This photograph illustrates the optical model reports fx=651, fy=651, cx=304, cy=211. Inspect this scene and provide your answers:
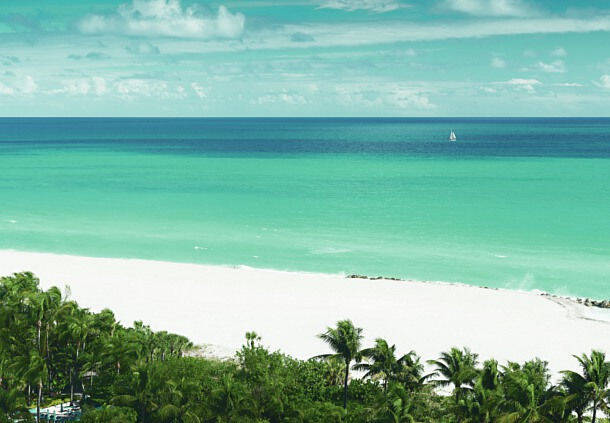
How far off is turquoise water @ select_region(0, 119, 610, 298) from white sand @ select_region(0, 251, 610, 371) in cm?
740

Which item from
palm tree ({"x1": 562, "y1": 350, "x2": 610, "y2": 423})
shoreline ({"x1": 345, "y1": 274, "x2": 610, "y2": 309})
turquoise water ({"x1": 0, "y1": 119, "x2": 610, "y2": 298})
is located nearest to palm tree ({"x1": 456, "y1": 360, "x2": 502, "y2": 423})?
palm tree ({"x1": 562, "y1": 350, "x2": 610, "y2": 423})

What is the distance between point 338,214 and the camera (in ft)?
267

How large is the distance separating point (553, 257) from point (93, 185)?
71.9 m

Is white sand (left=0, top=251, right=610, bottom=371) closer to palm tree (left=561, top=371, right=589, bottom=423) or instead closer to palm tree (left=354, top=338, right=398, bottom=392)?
palm tree (left=354, top=338, right=398, bottom=392)

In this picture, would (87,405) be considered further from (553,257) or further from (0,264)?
(553,257)

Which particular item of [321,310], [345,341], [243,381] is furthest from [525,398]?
[321,310]

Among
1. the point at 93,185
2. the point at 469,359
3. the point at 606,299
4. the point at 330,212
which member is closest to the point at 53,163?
the point at 93,185

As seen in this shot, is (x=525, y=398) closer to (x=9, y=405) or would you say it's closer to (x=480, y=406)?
(x=480, y=406)

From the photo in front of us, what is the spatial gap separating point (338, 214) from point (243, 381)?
2101 inches

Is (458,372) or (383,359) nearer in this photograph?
(458,372)

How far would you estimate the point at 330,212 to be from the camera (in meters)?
82.5

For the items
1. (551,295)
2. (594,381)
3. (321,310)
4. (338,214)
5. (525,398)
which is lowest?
(525,398)

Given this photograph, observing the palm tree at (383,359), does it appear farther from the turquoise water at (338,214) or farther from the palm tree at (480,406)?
the turquoise water at (338,214)

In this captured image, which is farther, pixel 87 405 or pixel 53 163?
pixel 53 163
